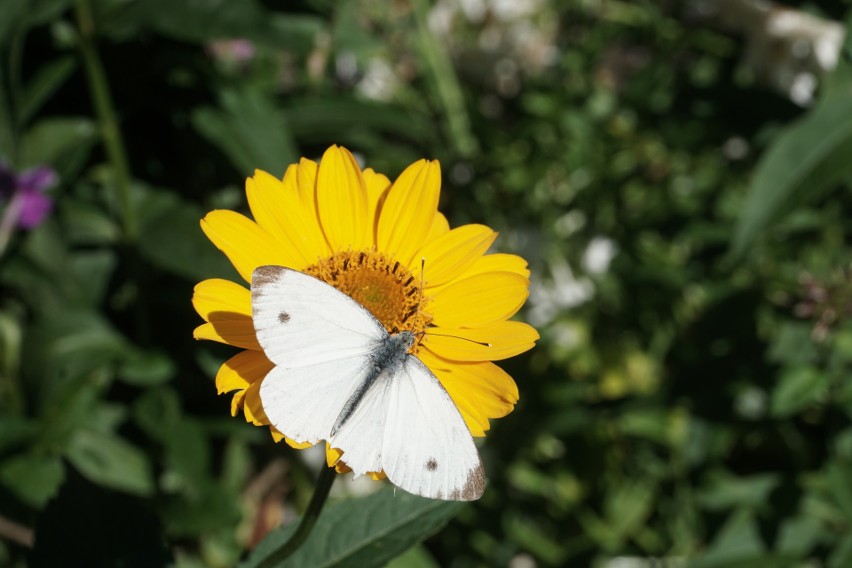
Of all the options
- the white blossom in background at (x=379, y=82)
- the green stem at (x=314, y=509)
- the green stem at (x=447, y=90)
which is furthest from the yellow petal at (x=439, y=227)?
the white blossom in background at (x=379, y=82)

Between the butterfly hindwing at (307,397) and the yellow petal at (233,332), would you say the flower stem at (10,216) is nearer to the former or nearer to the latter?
the yellow petal at (233,332)

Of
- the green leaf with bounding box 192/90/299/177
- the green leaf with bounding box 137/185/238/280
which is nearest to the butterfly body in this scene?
the green leaf with bounding box 137/185/238/280

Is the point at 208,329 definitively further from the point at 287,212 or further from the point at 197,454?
the point at 197,454

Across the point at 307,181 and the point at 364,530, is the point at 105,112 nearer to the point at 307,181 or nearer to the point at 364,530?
the point at 307,181

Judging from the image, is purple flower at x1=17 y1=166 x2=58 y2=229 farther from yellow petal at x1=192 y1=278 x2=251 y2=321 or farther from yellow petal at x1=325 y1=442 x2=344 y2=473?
yellow petal at x1=325 y1=442 x2=344 y2=473

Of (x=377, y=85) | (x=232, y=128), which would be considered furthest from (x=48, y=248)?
(x=377, y=85)

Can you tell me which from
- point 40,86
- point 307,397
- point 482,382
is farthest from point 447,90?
point 307,397
